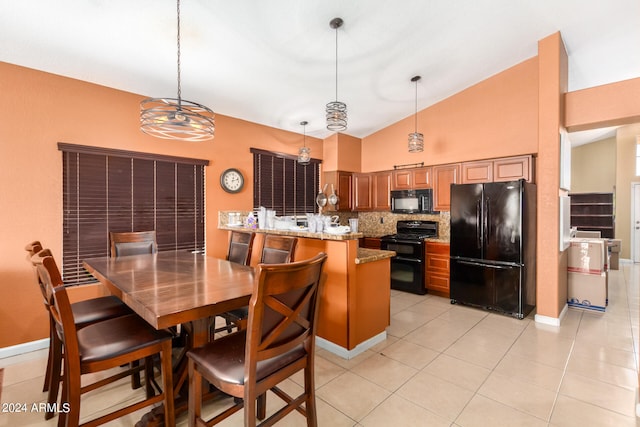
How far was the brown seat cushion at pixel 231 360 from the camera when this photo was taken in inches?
55.0

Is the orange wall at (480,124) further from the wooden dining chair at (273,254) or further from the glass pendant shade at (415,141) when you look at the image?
the wooden dining chair at (273,254)

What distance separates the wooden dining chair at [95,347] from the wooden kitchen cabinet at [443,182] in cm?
421

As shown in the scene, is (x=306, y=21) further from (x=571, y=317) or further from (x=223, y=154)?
(x=571, y=317)

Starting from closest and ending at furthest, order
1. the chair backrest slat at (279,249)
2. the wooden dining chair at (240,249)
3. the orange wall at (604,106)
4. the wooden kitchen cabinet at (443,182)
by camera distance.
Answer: the chair backrest slat at (279,249) → the wooden dining chair at (240,249) → the orange wall at (604,106) → the wooden kitchen cabinet at (443,182)

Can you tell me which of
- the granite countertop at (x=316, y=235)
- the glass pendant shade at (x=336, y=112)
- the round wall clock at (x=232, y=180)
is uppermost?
the glass pendant shade at (x=336, y=112)

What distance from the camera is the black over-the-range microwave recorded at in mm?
4848

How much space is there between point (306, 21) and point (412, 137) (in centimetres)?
229

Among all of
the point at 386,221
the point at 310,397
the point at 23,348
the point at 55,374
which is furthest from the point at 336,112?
the point at 23,348

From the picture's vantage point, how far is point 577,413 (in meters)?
1.95

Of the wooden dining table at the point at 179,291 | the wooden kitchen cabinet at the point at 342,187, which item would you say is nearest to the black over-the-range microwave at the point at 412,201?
the wooden kitchen cabinet at the point at 342,187

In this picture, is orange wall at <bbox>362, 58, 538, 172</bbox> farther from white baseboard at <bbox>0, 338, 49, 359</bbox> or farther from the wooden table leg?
white baseboard at <bbox>0, 338, 49, 359</bbox>

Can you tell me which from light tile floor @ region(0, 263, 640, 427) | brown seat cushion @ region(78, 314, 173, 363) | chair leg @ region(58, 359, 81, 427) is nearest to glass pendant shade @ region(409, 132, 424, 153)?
light tile floor @ region(0, 263, 640, 427)

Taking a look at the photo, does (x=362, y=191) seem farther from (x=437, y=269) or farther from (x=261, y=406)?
(x=261, y=406)

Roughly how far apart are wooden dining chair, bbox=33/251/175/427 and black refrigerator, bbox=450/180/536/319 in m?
3.73
